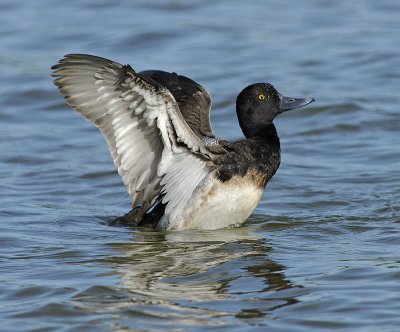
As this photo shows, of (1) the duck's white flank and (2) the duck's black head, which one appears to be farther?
(2) the duck's black head

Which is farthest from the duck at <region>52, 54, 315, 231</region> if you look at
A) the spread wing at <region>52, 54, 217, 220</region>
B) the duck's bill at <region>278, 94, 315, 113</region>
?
the duck's bill at <region>278, 94, 315, 113</region>

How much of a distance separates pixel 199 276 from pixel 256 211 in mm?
1969

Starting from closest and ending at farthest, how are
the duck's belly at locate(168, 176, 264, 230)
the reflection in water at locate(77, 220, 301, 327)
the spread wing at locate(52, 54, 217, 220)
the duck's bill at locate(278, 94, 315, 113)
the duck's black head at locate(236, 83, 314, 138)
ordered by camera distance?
the reflection in water at locate(77, 220, 301, 327), the spread wing at locate(52, 54, 217, 220), the duck's belly at locate(168, 176, 264, 230), the duck's black head at locate(236, 83, 314, 138), the duck's bill at locate(278, 94, 315, 113)

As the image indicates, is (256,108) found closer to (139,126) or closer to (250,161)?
(250,161)

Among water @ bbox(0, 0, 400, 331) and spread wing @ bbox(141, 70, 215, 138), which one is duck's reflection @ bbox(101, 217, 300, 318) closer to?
water @ bbox(0, 0, 400, 331)

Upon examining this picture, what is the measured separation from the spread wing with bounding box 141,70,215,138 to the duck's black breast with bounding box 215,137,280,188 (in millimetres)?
444

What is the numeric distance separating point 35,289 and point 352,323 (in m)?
1.84

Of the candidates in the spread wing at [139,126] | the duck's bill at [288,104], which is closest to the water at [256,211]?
the spread wing at [139,126]

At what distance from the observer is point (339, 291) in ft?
19.5

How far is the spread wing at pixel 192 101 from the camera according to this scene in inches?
314

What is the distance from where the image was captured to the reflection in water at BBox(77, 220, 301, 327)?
18.6 ft

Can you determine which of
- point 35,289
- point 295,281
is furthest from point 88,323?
point 295,281

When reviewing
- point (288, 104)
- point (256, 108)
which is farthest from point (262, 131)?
point (288, 104)

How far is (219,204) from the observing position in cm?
737
